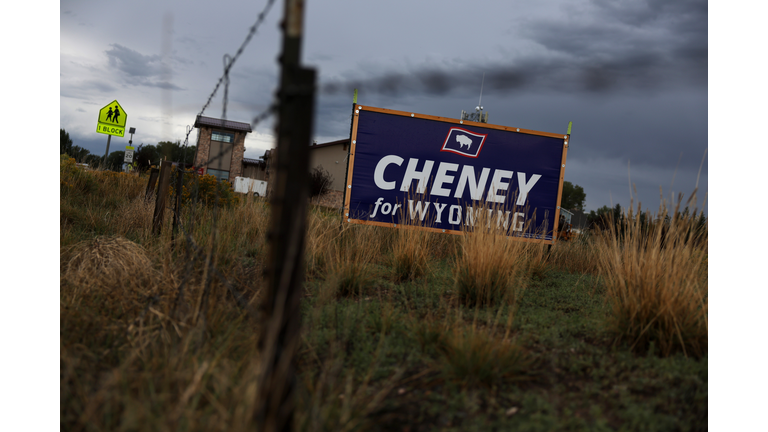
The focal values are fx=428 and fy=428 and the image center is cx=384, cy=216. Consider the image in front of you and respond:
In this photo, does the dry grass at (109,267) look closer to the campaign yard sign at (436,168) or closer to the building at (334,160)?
the campaign yard sign at (436,168)

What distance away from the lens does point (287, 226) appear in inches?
53.8

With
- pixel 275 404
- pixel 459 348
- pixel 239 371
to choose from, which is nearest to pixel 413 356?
pixel 459 348

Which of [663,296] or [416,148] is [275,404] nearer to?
[663,296]

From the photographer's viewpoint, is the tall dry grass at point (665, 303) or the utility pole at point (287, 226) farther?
the tall dry grass at point (665, 303)

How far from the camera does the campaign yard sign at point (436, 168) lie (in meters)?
6.48

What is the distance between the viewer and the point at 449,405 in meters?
2.04

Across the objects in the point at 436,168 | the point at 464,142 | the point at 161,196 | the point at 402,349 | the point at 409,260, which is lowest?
the point at 402,349

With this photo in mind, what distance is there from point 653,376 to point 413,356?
4.22ft

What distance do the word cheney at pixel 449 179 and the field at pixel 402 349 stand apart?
2518 millimetres

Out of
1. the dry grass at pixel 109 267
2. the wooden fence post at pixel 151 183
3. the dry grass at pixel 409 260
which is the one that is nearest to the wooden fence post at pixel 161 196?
the dry grass at pixel 109 267

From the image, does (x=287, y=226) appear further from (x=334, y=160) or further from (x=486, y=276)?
(x=334, y=160)

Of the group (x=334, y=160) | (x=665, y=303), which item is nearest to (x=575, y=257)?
(x=665, y=303)

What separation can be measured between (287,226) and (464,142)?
5619 mm

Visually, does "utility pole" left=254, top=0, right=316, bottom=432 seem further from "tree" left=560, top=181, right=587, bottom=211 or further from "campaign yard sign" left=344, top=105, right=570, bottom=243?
"tree" left=560, top=181, right=587, bottom=211
